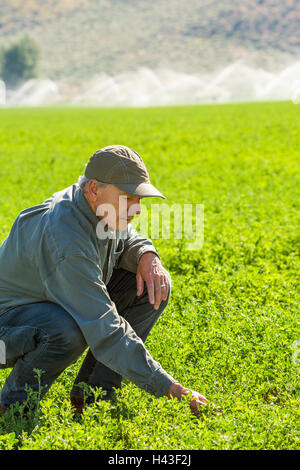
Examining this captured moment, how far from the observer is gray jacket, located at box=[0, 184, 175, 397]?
3.25 meters

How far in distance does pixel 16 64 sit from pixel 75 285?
Result: 121m

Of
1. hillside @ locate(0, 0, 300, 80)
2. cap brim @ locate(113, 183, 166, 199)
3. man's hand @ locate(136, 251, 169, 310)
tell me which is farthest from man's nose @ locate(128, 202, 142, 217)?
hillside @ locate(0, 0, 300, 80)

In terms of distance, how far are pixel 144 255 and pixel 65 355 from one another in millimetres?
882

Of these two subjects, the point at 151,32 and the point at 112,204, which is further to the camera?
the point at 151,32

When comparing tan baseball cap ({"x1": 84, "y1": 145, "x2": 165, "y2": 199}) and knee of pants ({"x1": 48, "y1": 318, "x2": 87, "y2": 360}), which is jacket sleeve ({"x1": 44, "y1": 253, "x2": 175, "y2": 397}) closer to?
knee of pants ({"x1": 48, "y1": 318, "x2": 87, "y2": 360})

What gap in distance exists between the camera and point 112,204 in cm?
343

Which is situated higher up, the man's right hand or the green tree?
the green tree

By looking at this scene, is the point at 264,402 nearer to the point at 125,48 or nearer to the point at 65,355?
the point at 65,355

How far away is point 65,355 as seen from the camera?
138 inches

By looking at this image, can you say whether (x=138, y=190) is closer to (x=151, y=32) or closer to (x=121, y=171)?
(x=121, y=171)

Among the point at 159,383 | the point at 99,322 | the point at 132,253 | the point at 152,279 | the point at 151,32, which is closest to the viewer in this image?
the point at 99,322

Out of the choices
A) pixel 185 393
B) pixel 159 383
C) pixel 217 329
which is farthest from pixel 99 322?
pixel 217 329

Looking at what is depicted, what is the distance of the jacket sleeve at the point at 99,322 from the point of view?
324 cm

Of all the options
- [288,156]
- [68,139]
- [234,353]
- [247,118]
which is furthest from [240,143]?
[234,353]
